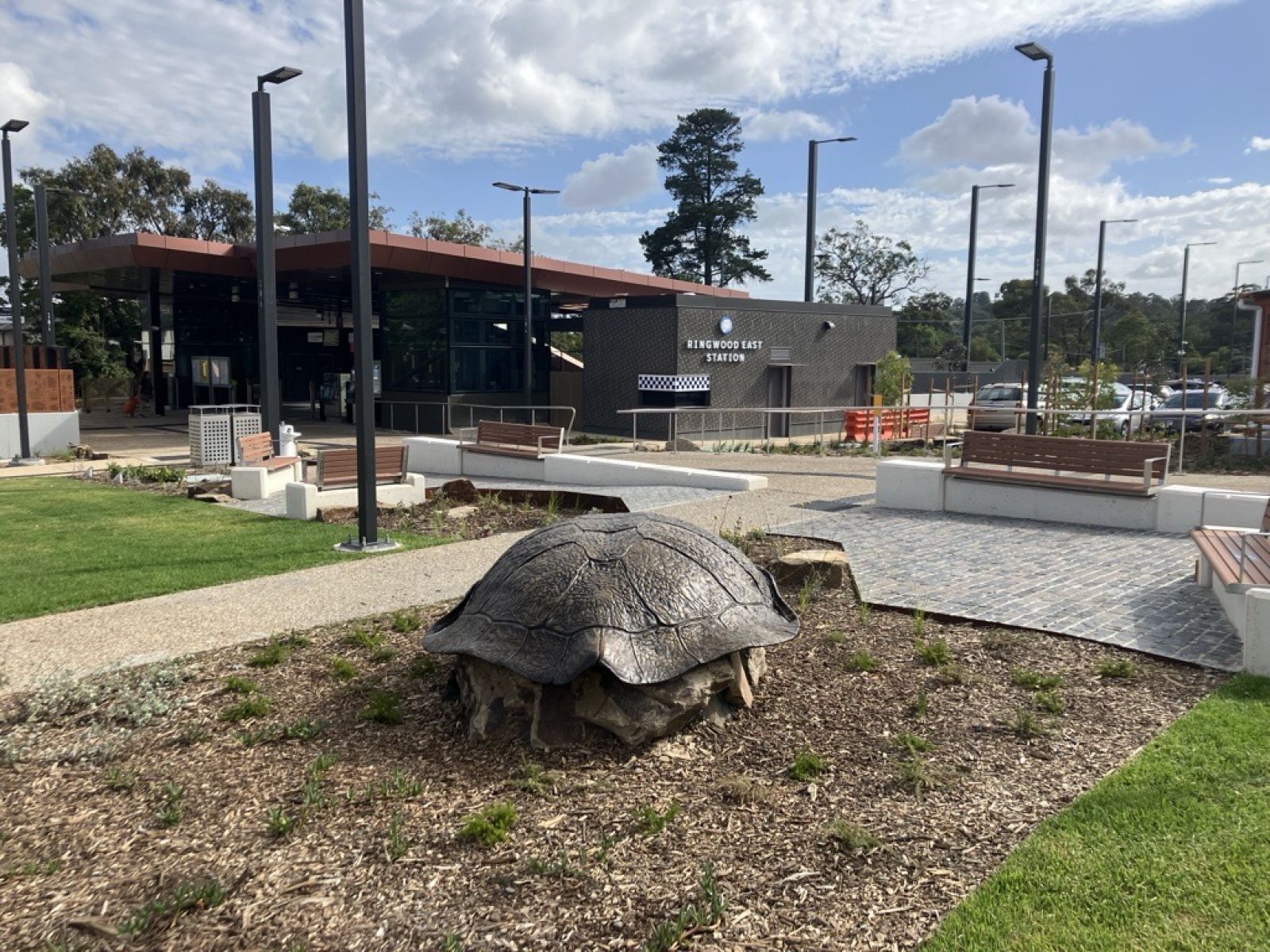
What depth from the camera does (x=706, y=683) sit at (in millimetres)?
4734

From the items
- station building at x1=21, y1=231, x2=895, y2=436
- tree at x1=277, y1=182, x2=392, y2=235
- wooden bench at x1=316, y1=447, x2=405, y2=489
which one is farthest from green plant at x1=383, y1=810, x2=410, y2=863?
tree at x1=277, y1=182, x2=392, y2=235

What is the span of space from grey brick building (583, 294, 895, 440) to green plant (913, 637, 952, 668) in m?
20.6

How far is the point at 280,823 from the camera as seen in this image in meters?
3.90

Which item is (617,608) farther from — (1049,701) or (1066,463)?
(1066,463)

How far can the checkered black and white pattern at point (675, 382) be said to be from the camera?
26.7 m

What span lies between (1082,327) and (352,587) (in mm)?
77691

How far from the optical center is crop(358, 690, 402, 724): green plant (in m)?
5.01

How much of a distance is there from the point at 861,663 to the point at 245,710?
3.46 m

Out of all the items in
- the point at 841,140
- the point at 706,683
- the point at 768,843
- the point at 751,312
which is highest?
the point at 841,140

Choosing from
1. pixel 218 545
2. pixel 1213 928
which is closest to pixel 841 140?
pixel 218 545

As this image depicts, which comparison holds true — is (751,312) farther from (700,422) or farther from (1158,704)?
(1158,704)

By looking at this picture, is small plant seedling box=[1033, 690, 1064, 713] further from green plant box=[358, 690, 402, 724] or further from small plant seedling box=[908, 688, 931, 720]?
green plant box=[358, 690, 402, 724]


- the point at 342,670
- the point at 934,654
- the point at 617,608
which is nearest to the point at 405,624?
the point at 342,670

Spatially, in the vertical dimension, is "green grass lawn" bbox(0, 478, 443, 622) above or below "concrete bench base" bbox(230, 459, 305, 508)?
below
